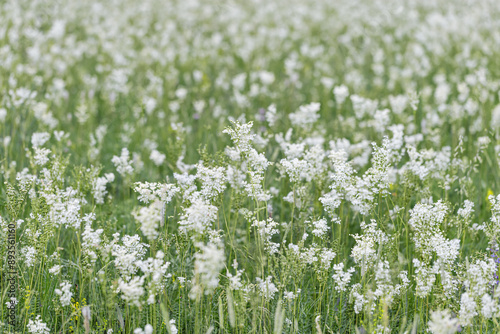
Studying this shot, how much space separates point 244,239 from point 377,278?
1008 millimetres

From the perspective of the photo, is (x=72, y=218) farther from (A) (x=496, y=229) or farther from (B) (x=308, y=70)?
(B) (x=308, y=70)

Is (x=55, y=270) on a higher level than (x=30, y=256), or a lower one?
lower

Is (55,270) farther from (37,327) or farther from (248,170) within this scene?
(248,170)

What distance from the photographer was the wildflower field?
111 inches

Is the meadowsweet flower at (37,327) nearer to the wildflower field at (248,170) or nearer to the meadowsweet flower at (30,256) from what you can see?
the wildflower field at (248,170)

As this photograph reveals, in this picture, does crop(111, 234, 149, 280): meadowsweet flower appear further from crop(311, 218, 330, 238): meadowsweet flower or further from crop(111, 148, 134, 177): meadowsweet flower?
crop(111, 148, 134, 177): meadowsweet flower

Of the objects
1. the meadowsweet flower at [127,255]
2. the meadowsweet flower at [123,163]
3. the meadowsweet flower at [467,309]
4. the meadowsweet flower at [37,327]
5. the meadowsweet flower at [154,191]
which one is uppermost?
the meadowsweet flower at [123,163]

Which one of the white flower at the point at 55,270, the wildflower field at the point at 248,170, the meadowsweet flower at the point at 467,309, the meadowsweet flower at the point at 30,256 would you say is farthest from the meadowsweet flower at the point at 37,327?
the meadowsweet flower at the point at 467,309

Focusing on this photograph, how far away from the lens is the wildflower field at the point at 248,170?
2.81m

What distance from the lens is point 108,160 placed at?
16.4 ft

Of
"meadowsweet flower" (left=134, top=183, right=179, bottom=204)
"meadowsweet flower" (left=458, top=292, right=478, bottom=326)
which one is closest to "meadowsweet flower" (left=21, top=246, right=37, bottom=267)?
"meadowsweet flower" (left=134, top=183, right=179, bottom=204)

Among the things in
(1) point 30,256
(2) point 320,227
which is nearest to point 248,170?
(2) point 320,227

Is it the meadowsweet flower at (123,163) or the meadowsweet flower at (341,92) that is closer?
the meadowsweet flower at (123,163)

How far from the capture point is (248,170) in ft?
10.2
